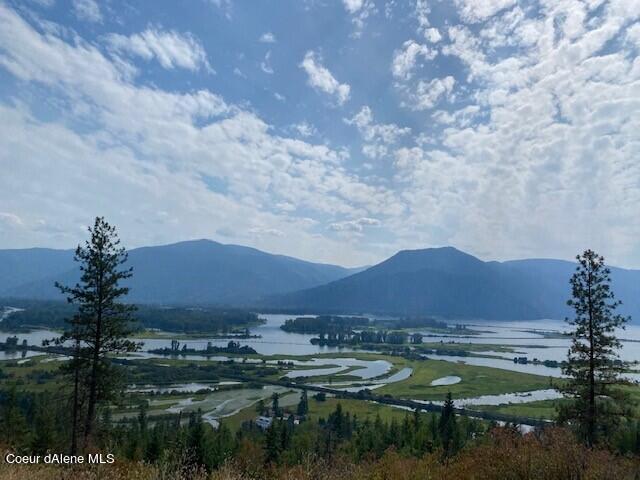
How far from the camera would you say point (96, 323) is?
1656 centimetres

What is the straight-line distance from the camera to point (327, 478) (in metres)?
6.70

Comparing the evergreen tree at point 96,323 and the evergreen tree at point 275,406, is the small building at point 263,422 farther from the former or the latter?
the evergreen tree at point 96,323

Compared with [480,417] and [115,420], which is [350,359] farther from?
[115,420]

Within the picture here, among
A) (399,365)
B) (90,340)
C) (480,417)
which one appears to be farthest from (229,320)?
(90,340)

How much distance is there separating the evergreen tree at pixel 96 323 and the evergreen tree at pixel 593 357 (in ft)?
55.5

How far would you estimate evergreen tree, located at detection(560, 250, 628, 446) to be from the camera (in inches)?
610

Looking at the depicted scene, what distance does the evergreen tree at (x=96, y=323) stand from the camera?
54.2 feet

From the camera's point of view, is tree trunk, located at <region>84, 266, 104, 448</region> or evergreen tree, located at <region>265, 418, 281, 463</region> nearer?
tree trunk, located at <region>84, 266, 104, 448</region>

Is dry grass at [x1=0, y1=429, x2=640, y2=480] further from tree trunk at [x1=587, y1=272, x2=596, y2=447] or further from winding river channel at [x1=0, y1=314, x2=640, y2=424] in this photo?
winding river channel at [x1=0, y1=314, x2=640, y2=424]

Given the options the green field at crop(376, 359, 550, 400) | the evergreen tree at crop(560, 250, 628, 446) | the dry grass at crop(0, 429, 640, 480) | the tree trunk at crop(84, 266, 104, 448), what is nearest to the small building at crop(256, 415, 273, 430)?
the green field at crop(376, 359, 550, 400)

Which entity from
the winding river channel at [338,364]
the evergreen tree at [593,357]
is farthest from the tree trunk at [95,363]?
the winding river channel at [338,364]

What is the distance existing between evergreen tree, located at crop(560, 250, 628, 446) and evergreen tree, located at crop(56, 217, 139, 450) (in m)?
16.9

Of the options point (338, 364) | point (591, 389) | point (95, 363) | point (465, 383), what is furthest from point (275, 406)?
point (591, 389)

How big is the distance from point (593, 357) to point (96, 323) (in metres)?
18.4
